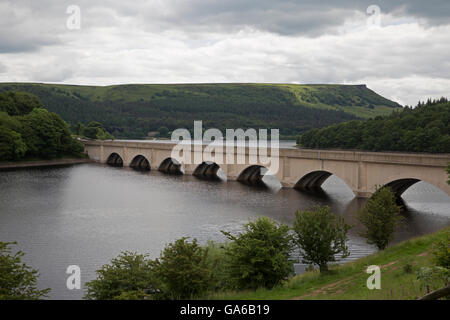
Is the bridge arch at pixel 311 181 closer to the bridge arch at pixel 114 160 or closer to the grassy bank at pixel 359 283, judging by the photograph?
the grassy bank at pixel 359 283

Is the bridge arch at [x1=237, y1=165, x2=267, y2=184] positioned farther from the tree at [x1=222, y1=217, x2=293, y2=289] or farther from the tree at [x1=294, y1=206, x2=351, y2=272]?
the tree at [x1=222, y1=217, x2=293, y2=289]

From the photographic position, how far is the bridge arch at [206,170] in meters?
83.8

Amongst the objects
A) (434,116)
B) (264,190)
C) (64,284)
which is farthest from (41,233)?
(434,116)

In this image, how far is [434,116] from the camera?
324 feet

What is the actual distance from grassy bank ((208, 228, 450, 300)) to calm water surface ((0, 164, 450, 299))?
5.12 meters

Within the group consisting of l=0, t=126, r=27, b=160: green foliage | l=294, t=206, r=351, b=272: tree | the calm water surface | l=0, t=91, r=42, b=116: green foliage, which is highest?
l=0, t=91, r=42, b=116: green foliage

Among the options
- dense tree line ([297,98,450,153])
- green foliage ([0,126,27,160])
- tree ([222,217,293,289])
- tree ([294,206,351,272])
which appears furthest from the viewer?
green foliage ([0,126,27,160])

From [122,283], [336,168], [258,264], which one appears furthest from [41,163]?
[258,264]

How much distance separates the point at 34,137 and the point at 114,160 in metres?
18.1

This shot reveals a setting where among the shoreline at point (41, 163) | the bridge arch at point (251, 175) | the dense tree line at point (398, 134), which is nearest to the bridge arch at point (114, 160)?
the shoreline at point (41, 163)

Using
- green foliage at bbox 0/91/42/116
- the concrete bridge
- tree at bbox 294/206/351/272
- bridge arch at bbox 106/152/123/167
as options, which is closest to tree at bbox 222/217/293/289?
tree at bbox 294/206/351/272

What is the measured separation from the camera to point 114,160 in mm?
109375

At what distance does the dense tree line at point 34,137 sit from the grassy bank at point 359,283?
79.9m

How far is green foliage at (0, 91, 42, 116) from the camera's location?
11369 cm
